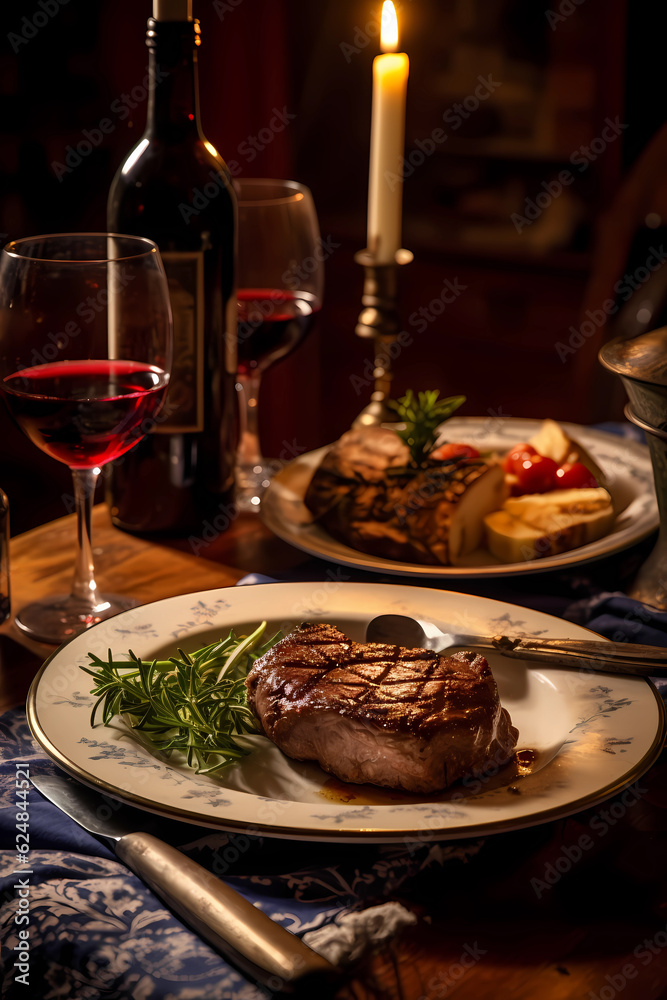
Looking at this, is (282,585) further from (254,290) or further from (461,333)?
(461,333)

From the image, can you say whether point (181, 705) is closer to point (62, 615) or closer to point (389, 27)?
point (62, 615)

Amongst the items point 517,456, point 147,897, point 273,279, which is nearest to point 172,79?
point 273,279

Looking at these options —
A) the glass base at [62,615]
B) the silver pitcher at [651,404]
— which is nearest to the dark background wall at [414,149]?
the silver pitcher at [651,404]

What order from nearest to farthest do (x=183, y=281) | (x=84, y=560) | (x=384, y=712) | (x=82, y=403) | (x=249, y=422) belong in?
1. (x=384, y=712)
2. (x=82, y=403)
3. (x=84, y=560)
4. (x=183, y=281)
5. (x=249, y=422)

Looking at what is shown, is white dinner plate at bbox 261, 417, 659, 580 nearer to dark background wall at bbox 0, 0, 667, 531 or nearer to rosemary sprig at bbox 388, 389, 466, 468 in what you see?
rosemary sprig at bbox 388, 389, 466, 468

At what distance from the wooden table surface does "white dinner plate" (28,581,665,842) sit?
0.05 meters

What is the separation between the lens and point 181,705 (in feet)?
2.77

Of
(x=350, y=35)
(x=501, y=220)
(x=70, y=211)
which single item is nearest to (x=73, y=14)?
(x=70, y=211)

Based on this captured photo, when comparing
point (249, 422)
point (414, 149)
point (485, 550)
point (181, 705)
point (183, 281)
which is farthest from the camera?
point (414, 149)

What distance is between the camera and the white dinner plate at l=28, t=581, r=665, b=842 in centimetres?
67

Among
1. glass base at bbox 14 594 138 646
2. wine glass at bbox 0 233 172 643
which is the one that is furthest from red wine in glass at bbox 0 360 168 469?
glass base at bbox 14 594 138 646

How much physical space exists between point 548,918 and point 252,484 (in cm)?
94

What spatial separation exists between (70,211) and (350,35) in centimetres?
130

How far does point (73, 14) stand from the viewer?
2.66 m
